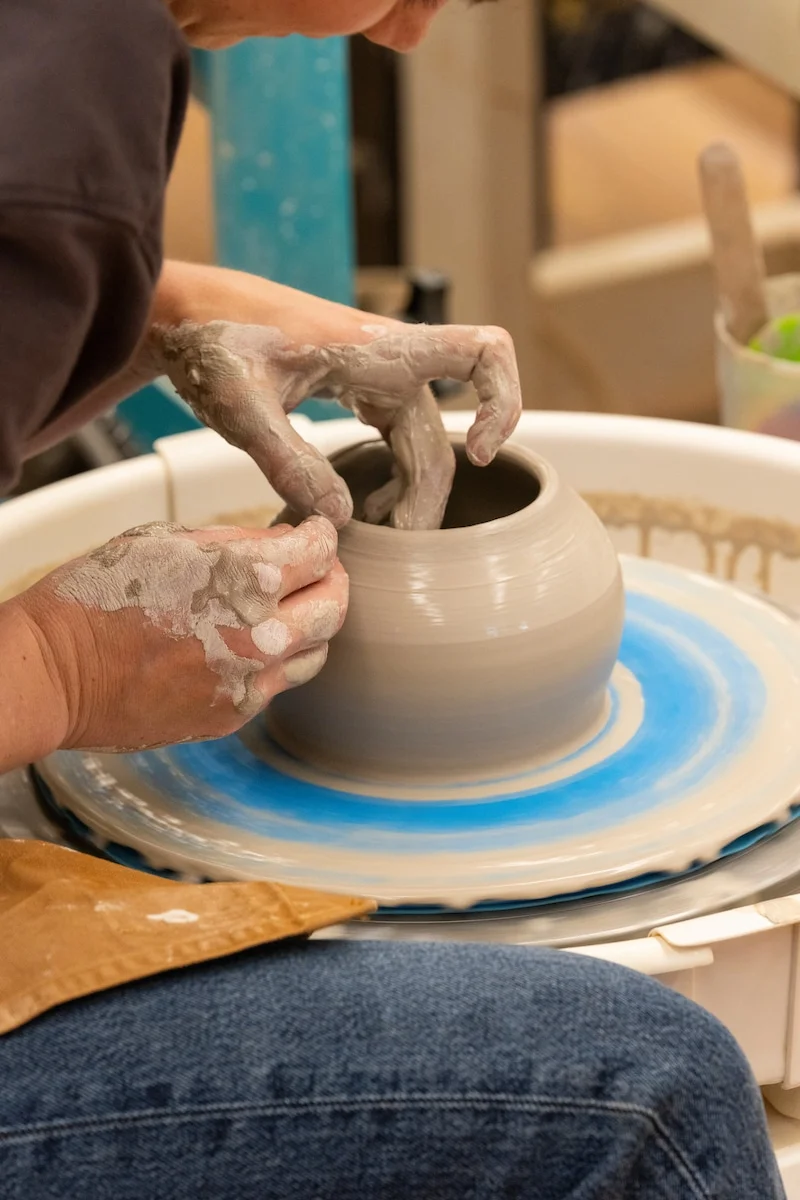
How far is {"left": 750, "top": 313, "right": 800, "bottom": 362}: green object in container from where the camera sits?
72.1 inches

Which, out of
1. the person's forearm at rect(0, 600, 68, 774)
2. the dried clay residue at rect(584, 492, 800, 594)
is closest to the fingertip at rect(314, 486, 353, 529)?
the person's forearm at rect(0, 600, 68, 774)

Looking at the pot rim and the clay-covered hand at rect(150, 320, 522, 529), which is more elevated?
the clay-covered hand at rect(150, 320, 522, 529)

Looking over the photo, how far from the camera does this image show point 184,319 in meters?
1.16

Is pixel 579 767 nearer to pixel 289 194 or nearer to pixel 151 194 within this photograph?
pixel 151 194

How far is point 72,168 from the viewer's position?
2.31 feet

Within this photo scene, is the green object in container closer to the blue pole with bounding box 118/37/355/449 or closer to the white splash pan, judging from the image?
the white splash pan

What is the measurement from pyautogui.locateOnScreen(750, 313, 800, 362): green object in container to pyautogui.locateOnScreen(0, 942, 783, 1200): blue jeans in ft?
4.12

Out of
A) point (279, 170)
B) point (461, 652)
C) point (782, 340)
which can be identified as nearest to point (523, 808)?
point (461, 652)

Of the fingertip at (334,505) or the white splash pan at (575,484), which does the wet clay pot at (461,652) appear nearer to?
the fingertip at (334,505)

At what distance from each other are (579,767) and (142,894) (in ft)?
1.22

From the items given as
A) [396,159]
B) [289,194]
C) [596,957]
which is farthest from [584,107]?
[596,957]

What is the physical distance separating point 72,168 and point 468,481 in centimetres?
57

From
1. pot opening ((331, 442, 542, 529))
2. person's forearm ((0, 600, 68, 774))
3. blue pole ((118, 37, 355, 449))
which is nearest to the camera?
person's forearm ((0, 600, 68, 774))

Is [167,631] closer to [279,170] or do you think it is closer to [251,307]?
[251,307]
